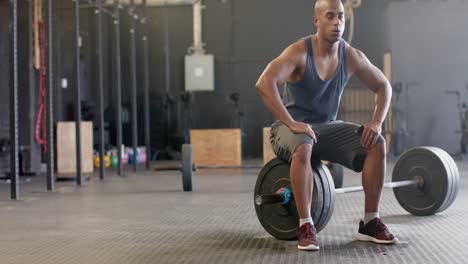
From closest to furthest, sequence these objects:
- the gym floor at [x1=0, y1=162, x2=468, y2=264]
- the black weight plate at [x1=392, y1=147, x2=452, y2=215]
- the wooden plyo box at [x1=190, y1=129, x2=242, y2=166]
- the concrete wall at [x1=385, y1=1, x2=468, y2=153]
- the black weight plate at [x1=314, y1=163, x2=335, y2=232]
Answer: the gym floor at [x1=0, y1=162, x2=468, y2=264] → the black weight plate at [x1=314, y1=163, x2=335, y2=232] → the black weight plate at [x1=392, y1=147, x2=452, y2=215] → the wooden plyo box at [x1=190, y1=129, x2=242, y2=166] → the concrete wall at [x1=385, y1=1, x2=468, y2=153]

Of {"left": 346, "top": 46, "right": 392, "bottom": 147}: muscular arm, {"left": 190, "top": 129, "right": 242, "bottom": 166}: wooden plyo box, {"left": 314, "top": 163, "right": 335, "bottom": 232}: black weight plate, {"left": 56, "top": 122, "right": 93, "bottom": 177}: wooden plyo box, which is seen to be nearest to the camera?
{"left": 314, "top": 163, "right": 335, "bottom": 232}: black weight plate

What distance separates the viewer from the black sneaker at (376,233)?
8.21 feet

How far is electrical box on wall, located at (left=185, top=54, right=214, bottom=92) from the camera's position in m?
10.6

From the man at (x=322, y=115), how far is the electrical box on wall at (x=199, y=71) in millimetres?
7890

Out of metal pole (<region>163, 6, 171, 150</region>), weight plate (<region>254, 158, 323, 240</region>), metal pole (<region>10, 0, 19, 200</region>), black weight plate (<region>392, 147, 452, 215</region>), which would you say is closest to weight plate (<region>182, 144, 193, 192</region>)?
metal pole (<region>10, 0, 19, 200</region>)

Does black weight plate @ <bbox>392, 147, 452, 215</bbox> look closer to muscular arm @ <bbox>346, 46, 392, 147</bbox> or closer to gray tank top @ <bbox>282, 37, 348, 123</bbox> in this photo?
muscular arm @ <bbox>346, 46, 392, 147</bbox>

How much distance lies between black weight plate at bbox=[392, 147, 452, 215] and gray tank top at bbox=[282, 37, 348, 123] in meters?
0.84

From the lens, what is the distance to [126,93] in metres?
10.9

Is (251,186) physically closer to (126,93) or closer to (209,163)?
(209,163)

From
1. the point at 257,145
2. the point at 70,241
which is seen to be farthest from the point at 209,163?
the point at 70,241

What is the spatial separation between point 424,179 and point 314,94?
103 cm

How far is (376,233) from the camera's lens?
2.53 m

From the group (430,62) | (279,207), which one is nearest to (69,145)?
(279,207)

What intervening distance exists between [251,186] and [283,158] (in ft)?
9.22
